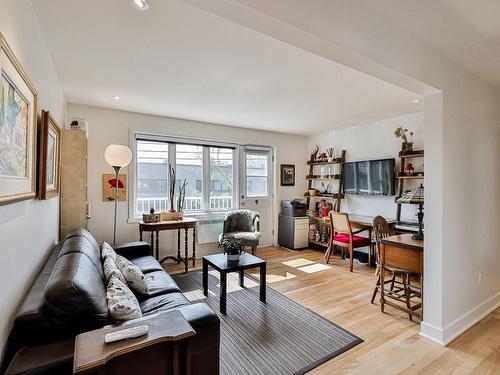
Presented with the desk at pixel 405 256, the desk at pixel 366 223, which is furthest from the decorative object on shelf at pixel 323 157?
the desk at pixel 405 256

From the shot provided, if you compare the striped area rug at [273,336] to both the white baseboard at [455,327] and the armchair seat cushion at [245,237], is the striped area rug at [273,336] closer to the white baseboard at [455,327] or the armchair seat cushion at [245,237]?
the white baseboard at [455,327]

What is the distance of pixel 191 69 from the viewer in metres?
2.57

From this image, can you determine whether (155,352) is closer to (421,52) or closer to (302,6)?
(302,6)

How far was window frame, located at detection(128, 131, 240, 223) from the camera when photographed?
4164mm

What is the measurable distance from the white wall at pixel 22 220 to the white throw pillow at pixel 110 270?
414 millimetres

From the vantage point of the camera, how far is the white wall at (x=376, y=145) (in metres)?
4.13

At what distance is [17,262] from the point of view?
1334mm

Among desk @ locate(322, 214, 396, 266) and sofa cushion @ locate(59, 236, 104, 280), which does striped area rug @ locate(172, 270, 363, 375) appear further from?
desk @ locate(322, 214, 396, 266)

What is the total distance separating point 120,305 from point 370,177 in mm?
4240

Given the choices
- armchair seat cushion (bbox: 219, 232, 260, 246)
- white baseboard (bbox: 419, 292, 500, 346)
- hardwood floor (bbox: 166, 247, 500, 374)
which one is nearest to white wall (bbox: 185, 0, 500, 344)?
white baseboard (bbox: 419, 292, 500, 346)

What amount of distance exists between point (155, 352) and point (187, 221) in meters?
2.94

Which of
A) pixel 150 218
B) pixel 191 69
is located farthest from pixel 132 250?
pixel 191 69

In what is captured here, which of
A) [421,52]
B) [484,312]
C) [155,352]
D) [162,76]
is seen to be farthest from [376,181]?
[155,352]

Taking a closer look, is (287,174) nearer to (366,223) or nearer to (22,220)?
(366,223)
